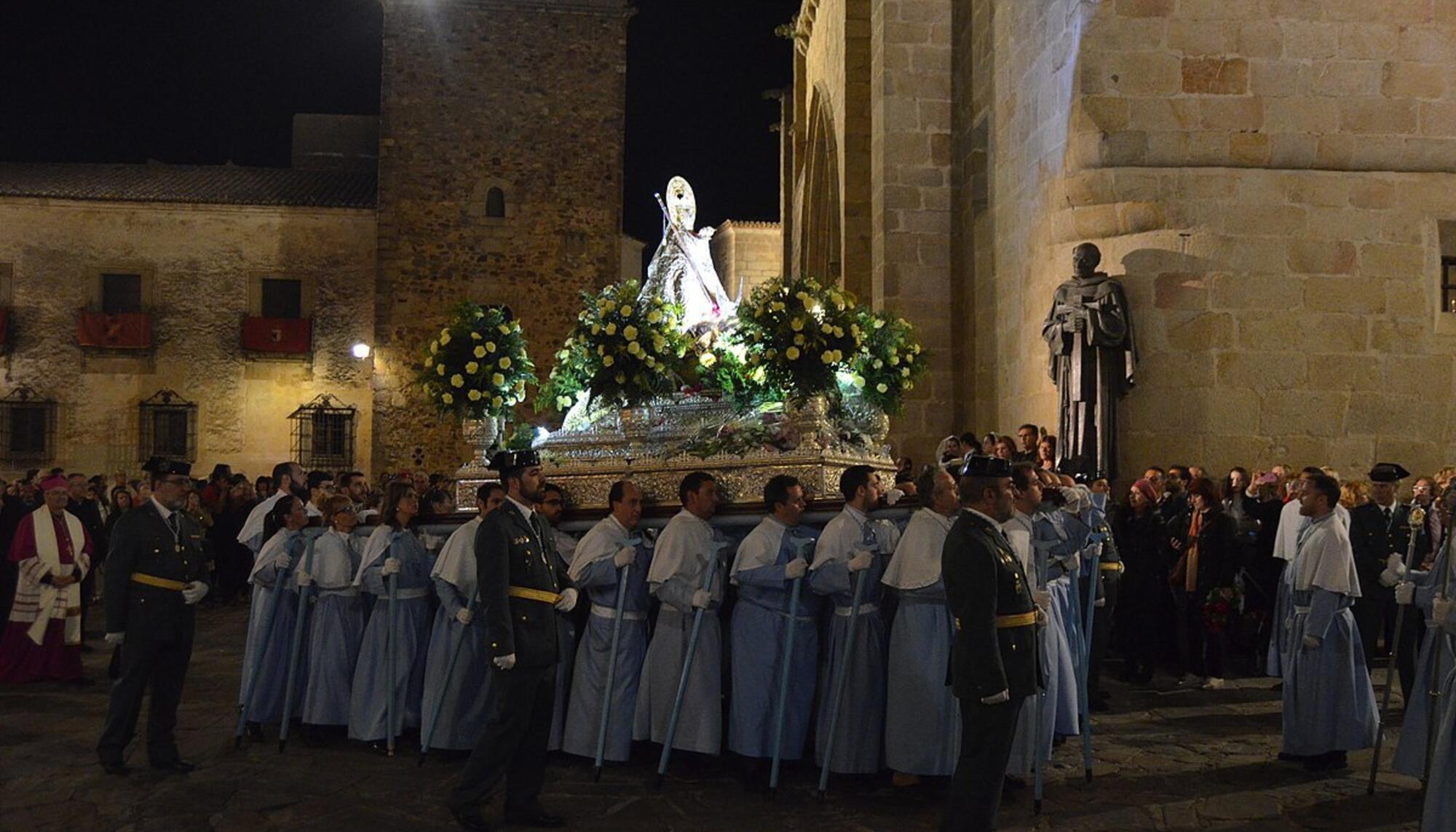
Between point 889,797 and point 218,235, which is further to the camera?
point 218,235

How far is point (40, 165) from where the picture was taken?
3312 cm

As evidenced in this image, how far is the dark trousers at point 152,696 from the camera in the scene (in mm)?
7523

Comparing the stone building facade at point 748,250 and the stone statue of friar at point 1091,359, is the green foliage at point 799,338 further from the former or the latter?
the stone building facade at point 748,250

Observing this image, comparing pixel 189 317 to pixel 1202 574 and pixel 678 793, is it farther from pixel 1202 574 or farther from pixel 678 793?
pixel 678 793

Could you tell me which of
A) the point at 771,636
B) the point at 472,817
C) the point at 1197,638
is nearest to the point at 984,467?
the point at 771,636

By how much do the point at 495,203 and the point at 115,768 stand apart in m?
24.6

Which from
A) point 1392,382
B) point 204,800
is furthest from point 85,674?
point 1392,382

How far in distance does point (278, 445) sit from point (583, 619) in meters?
23.9

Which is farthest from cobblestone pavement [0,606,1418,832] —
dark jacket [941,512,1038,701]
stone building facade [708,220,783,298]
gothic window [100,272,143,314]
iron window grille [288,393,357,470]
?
stone building facade [708,220,783,298]

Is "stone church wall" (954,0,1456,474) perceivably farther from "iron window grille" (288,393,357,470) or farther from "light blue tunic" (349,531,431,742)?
"iron window grille" (288,393,357,470)

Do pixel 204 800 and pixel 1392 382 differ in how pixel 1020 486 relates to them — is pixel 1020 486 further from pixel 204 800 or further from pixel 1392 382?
pixel 1392 382

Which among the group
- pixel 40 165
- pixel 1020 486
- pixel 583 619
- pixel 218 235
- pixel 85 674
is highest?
Result: pixel 40 165

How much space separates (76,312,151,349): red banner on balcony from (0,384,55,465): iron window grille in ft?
5.44

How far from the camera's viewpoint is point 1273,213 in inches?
472
